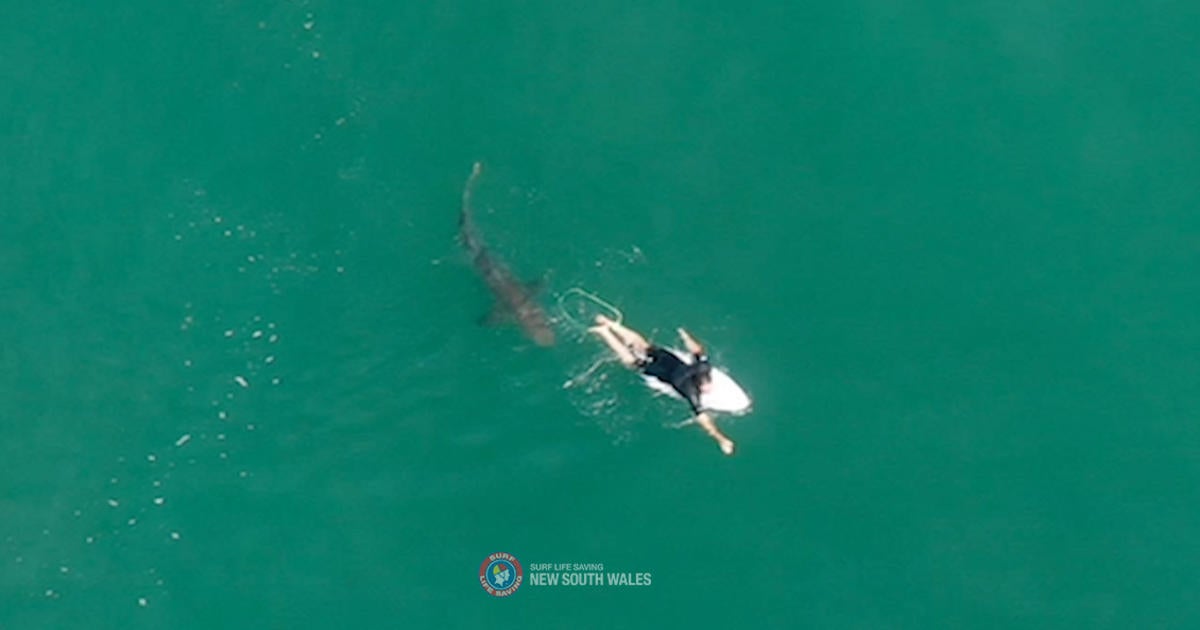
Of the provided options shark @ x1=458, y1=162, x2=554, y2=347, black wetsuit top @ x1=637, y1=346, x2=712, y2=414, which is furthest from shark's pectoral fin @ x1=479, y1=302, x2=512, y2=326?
black wetsuit top @ x1=637, y1=346, x2=712, y2=414

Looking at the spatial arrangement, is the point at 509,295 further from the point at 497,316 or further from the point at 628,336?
the point at 628,336

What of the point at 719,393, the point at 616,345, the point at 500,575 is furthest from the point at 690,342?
the point at 500,575

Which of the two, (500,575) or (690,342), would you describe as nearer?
(500,575)

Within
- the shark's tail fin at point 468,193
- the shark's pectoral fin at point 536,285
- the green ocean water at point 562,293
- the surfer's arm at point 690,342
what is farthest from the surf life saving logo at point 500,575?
the shark's tail fin at point 468,193

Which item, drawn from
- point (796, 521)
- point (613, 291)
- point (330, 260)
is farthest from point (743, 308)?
point (330, 260)

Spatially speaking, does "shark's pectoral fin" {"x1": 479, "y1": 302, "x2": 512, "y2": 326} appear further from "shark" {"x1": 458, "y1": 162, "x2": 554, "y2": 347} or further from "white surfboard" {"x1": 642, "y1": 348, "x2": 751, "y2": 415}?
"white surfboard" {"x1": 642, "y1": 348, "x2": 751, "y2": 415}

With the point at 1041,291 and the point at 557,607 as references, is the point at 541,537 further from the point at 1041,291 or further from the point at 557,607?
the point at 1041,291

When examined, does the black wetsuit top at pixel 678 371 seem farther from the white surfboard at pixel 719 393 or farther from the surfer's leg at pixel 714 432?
the surfer's leg at pixel 714 432
